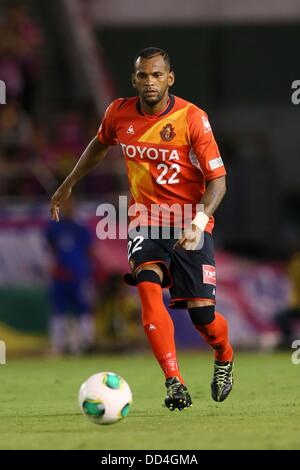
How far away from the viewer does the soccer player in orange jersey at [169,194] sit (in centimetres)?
780

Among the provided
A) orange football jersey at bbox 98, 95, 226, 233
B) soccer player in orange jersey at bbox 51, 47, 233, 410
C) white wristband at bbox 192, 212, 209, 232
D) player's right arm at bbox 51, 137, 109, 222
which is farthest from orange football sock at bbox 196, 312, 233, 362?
player's right arm at bbox 51, 137, 109, 222

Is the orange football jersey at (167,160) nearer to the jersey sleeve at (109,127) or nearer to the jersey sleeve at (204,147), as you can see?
the jersey sleeve at (204,147)

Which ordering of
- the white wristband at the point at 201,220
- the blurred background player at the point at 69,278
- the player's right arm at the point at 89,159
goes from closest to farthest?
the white wristband at the point at 201,220, the player's right arm at the point at 89,159, the blurred background player at the point at 69,278

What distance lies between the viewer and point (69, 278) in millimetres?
14789

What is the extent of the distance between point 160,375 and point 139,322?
393cm

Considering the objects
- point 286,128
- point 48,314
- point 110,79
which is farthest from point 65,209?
point 286,128

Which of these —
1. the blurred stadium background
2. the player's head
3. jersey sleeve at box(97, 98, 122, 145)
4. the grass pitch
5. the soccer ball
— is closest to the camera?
the grass pitch

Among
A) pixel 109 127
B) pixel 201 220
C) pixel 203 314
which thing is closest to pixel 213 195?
pixel 201 220

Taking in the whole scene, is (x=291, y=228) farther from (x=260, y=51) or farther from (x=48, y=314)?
(x=48, y=314)

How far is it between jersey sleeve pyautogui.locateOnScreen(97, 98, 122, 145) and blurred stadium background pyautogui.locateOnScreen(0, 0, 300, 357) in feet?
21.1

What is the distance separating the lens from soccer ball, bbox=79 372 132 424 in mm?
6891

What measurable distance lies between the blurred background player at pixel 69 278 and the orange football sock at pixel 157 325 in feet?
23.2

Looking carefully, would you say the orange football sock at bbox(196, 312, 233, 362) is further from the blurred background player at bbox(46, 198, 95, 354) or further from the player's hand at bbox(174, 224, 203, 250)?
the blurred background player at bbox(46, 198, 95, 354)

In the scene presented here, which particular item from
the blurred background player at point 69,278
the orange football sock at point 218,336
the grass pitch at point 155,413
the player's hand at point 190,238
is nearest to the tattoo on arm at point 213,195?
the player's hand at point 190,238
